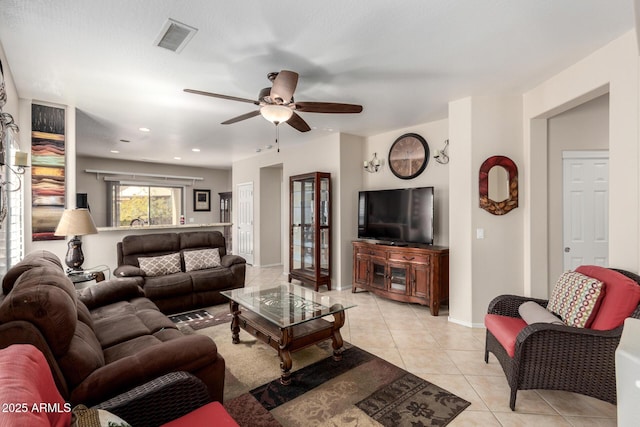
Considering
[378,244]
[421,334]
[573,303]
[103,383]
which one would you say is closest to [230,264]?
[378,244]

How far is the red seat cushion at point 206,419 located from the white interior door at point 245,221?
5.91 metres

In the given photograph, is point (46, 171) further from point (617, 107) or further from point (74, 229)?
point (617, 107)

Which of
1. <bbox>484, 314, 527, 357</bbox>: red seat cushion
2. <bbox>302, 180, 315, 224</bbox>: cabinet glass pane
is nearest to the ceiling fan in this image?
<bbox>484, 314, 527, 357</bbox>: red seat cushion

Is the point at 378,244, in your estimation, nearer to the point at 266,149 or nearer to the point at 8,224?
the point at 266,149

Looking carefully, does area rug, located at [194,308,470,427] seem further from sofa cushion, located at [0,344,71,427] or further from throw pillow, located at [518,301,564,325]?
sofa cushion, located at [0,344,71,427]

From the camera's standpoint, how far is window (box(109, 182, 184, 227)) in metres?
7.54

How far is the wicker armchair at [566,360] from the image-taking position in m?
1.83

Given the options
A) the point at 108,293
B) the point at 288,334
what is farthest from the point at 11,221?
the point at 288,334

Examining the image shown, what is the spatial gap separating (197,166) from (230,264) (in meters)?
5.31

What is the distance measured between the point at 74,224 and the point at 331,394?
307 centimetres

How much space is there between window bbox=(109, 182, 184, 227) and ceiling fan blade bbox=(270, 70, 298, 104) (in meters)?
7.00

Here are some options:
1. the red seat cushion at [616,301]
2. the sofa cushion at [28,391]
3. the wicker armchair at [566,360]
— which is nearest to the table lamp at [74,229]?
the sofa cushion at [28,391]

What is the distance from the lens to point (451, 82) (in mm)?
2996

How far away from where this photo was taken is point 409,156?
4621mm
